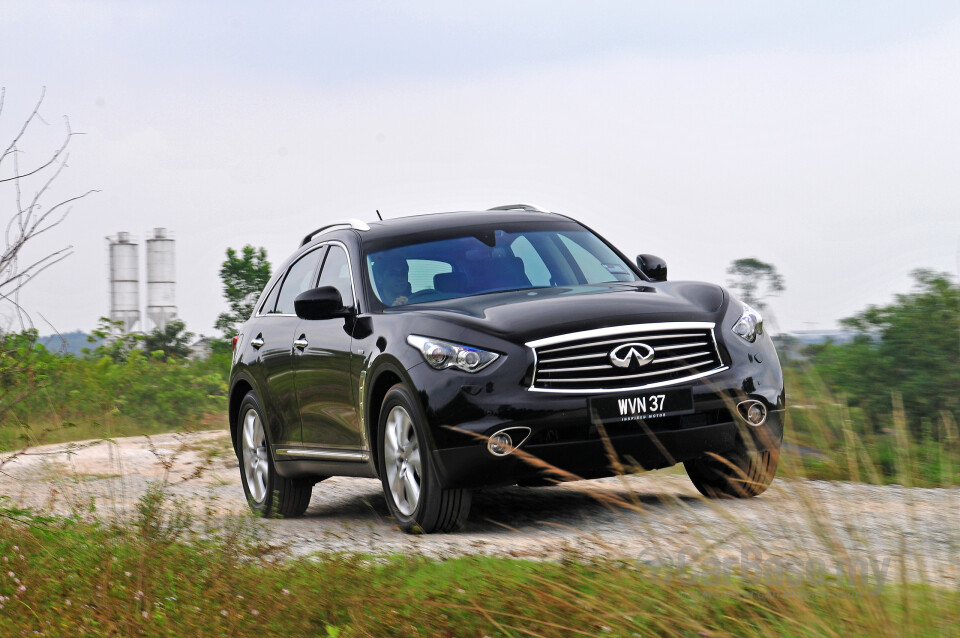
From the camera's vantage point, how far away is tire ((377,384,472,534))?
21.9 ft

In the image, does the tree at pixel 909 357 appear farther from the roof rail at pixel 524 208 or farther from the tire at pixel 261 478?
the tire at pixel 261 478

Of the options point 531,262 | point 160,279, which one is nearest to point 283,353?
point 531,262

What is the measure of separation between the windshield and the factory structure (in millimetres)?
31706

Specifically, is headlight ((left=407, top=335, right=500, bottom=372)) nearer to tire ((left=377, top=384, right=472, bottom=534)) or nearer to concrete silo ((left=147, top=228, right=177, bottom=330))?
tire ((left=377, top=384, right=472, bottom=534))

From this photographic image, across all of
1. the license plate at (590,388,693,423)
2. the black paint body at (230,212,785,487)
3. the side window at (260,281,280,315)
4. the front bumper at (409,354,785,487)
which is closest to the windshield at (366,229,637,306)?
the black paint body at (230,212,785,487)

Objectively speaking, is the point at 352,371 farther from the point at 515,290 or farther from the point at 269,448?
the point at 269,448

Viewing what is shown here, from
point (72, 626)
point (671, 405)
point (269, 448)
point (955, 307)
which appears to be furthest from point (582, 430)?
point (955, 307)

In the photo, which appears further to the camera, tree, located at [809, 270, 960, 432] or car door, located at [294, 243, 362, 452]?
tree, located at [809, 270, 960, 432]

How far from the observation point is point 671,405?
660 centimetres

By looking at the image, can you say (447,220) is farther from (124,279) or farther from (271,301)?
(124,279)

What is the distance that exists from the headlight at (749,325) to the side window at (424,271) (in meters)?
1.84

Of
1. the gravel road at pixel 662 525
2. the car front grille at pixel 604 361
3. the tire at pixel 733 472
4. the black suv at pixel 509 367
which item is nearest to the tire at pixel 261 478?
the gravel road at pixel 662 525

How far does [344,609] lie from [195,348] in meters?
25.4

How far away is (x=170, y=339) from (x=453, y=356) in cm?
2663
